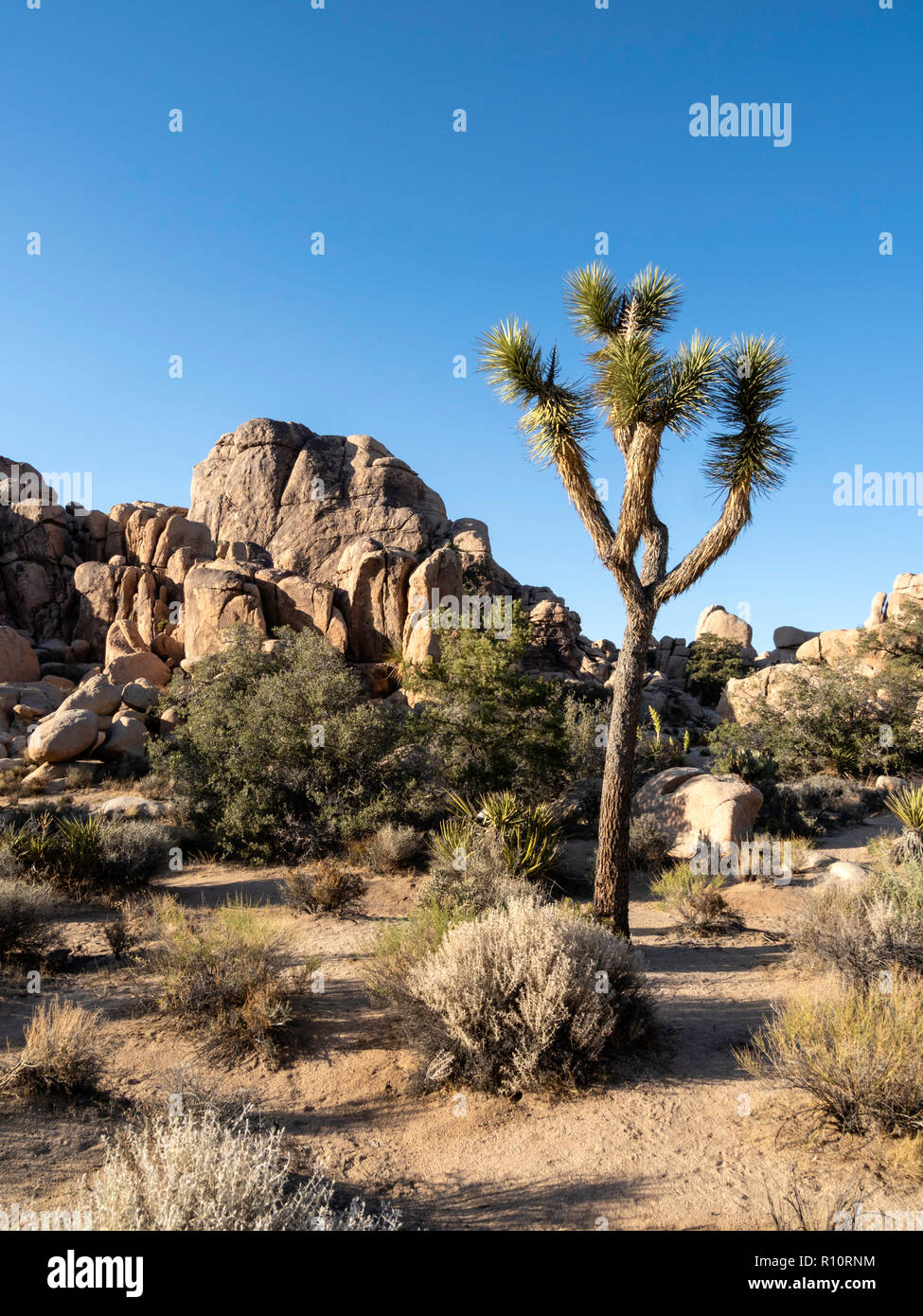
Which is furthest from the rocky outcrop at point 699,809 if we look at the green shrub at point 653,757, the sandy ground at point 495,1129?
the sandy ground at point 495,1129

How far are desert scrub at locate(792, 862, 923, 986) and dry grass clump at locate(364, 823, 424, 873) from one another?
6.14 meters

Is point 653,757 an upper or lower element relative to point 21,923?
upper

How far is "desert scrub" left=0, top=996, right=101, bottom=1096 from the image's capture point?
5.05 m

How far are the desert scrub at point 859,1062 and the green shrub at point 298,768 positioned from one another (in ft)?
28.5

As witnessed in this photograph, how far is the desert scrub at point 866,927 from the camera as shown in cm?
666

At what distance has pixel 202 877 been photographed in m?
12.0

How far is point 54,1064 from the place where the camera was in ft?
16.6

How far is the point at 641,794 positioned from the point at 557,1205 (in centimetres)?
1038

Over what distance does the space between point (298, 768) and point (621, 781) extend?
724 centimetres

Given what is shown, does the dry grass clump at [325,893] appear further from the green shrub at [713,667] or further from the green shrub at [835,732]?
the green shrub at [713,667]

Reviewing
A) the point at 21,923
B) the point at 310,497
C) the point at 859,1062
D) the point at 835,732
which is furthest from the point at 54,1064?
the point at 310,497

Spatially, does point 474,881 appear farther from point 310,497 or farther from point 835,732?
point 310,497

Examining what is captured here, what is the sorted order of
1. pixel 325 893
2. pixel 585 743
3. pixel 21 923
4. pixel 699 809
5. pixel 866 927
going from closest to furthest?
pixel 866 927 → pixel 21 923 → pixel 325 893 → pixel 699 809 → pixel 585 743

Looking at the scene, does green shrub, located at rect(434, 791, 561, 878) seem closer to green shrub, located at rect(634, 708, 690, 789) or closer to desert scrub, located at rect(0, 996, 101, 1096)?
green shrub, located at rect(634, 708, 690, 789)
